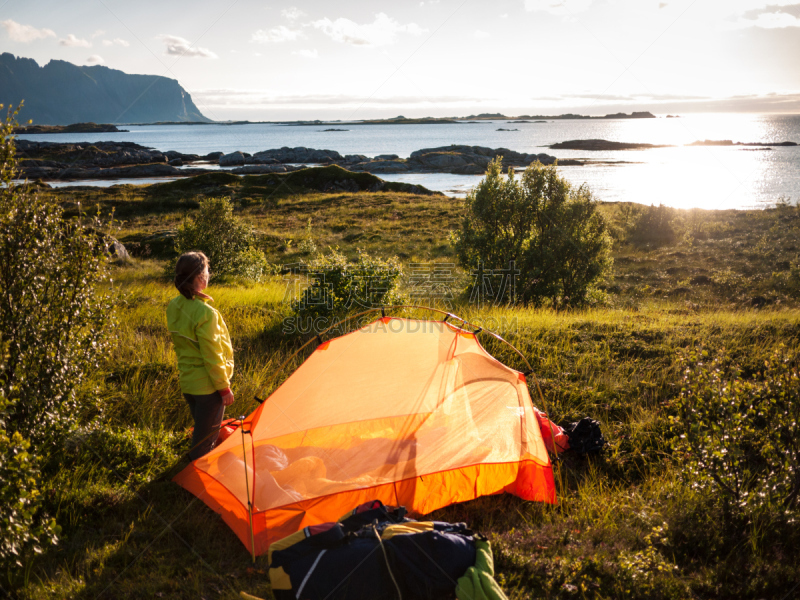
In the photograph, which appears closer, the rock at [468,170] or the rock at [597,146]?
the rock at [468,170]

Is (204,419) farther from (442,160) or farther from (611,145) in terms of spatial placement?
(611,145)

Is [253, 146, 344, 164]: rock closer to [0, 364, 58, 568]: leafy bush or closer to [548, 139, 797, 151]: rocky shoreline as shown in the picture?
[548, 139, 797, 151]: rocky shoreline

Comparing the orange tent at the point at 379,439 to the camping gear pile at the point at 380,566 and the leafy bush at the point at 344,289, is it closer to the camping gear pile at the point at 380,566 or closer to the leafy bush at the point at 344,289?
the camping gear pile at the point at 380,566

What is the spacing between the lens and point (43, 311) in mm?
4625

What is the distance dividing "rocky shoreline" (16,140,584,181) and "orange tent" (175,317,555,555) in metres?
70.8

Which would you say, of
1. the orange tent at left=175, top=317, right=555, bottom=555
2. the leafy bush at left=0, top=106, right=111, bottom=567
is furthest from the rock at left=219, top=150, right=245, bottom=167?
the orange tent at left=175, top=317, right=555, bottom=555

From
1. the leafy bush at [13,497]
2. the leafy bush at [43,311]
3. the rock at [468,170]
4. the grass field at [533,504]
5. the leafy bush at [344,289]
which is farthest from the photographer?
the rock at [468,170]

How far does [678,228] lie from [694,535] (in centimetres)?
3103

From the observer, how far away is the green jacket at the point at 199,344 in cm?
455

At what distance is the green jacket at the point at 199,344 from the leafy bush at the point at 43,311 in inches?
41.9

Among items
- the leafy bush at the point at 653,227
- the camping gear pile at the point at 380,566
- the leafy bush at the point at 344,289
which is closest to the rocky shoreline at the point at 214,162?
the leafy bush at the point at 653,227

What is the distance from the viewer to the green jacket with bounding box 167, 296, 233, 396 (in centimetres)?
455

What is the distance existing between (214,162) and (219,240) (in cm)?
9491

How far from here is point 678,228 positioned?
30172 mm
